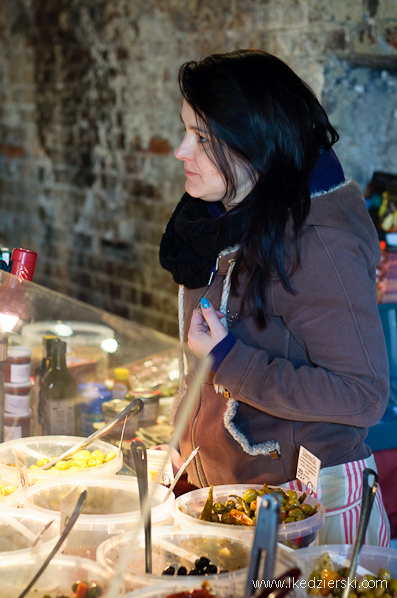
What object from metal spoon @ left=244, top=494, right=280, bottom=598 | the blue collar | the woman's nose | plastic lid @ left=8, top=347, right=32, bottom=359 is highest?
the woman's nose

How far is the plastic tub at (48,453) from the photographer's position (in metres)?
1.47

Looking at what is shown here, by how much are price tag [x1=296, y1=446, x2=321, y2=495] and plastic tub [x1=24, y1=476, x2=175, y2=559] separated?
11.5 inches

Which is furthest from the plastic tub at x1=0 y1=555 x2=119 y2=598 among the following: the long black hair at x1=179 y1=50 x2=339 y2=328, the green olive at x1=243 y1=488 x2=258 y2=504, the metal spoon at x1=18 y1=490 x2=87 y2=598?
the long black hair at x1=179 y1=50 x2=339 y2=328

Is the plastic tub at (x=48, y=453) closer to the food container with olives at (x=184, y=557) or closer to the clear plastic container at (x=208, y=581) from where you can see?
the food container with olives at (x=184, y=557)

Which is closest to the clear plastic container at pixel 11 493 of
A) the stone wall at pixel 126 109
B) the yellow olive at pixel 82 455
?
the yellow olive at pixel 82 455

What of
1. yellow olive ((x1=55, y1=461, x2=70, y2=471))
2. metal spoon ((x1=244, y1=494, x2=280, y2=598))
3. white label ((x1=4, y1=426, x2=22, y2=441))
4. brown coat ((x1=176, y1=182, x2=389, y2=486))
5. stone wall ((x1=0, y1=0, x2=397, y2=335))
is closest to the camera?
metal spoon ((x1=244, y1=494, x2=280, y2=598))

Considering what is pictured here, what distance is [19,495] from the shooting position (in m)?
1.34

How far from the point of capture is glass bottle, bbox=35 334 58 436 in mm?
1994

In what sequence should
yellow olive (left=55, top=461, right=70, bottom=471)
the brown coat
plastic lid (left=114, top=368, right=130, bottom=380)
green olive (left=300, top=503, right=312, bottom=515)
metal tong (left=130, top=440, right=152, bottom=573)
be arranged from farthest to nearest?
plastic lid (left=114, top=368, right=130, bottom=380), yellow olive (left=55, top=461, right=70, bottom=471), the brown coat, green olive (left=300, top=503, right=312, bottom=515), metal tong (left=130, top=440, right=152, bottom=573)

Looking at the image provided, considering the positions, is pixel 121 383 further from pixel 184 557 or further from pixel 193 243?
pixel 184 557

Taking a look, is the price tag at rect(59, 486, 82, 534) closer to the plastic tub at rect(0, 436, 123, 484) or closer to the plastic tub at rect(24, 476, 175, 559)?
the plastic tub at rect(24, 476, 175, 559)

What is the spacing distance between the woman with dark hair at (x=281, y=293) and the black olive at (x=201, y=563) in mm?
418

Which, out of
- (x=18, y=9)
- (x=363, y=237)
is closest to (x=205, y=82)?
(x=363, y=237)

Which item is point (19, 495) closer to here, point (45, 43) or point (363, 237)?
point (363, 237)
